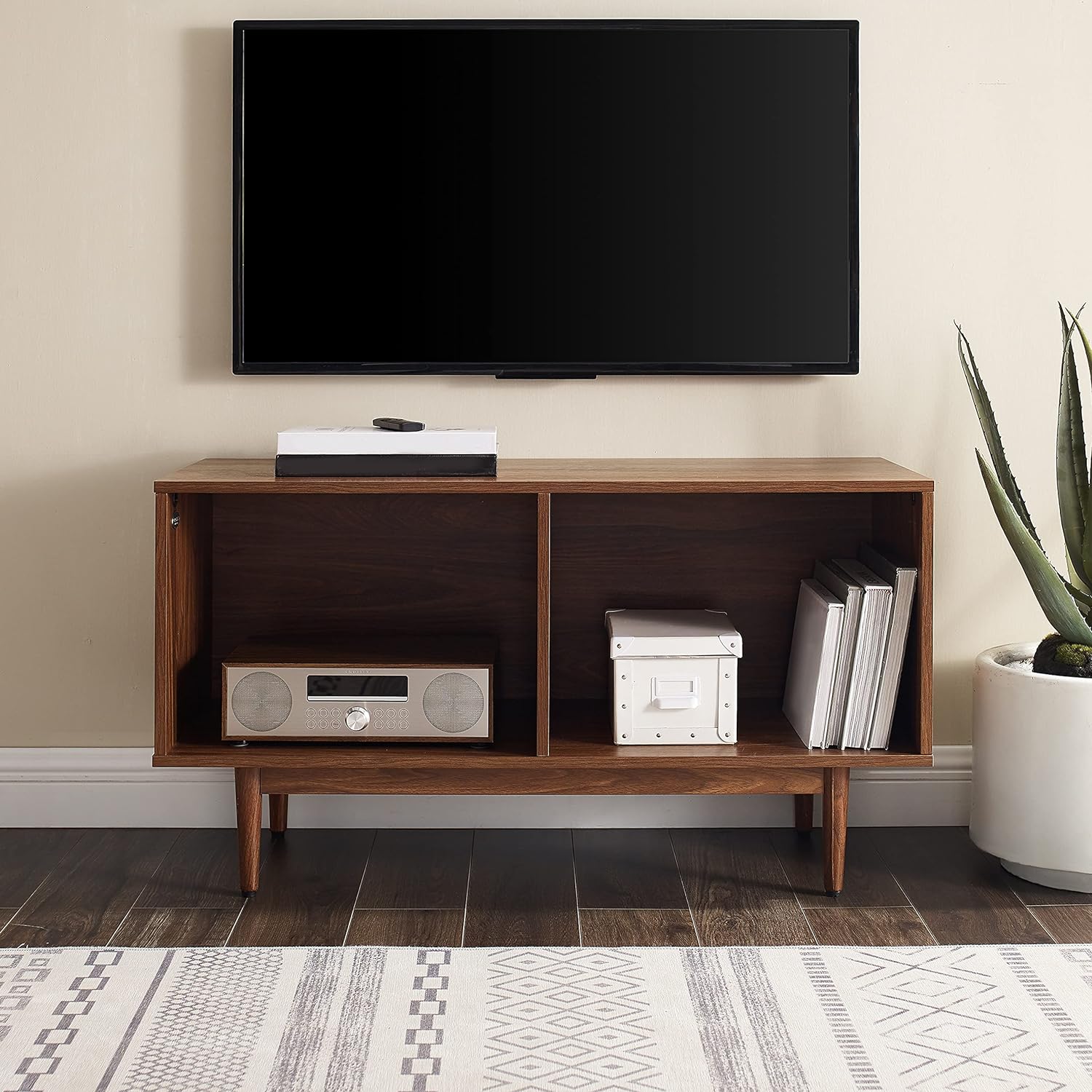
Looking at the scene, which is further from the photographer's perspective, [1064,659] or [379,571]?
[379,571]

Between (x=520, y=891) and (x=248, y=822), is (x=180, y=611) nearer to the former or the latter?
(x=248, y=822)

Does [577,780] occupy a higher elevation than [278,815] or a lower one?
higher

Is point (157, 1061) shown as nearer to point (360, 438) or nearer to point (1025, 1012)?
point (360, 438)

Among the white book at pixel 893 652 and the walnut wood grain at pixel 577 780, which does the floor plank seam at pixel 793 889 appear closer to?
the walnut wood grain at pixel 577 780

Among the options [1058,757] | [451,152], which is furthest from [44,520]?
[1058,757]

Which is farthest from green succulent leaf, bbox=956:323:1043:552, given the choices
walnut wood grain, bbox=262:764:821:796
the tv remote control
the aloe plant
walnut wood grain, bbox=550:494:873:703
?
the tv remote control

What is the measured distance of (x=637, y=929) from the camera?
1.92 m

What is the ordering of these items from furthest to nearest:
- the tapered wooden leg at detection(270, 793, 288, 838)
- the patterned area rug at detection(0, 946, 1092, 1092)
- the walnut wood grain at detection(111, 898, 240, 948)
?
the tapered wooden leg at detection(270, 793, 288, 838)
the walnut wood grain at detection(111, 898, 240, 948)
the patterned area rug at detection(0, 946, 1092, 1092)

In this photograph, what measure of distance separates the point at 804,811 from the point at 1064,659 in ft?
1.87

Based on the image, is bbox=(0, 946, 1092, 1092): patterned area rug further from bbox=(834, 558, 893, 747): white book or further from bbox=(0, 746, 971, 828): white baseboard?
bbox=(0, 746, 971, 828): white baseboard

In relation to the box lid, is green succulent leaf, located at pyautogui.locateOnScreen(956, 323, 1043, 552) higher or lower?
higher

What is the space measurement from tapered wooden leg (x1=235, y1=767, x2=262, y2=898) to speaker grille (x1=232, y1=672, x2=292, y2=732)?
91 millimetres

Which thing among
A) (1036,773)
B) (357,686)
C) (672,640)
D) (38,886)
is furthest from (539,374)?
(38,886)

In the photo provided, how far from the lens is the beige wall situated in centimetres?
220
